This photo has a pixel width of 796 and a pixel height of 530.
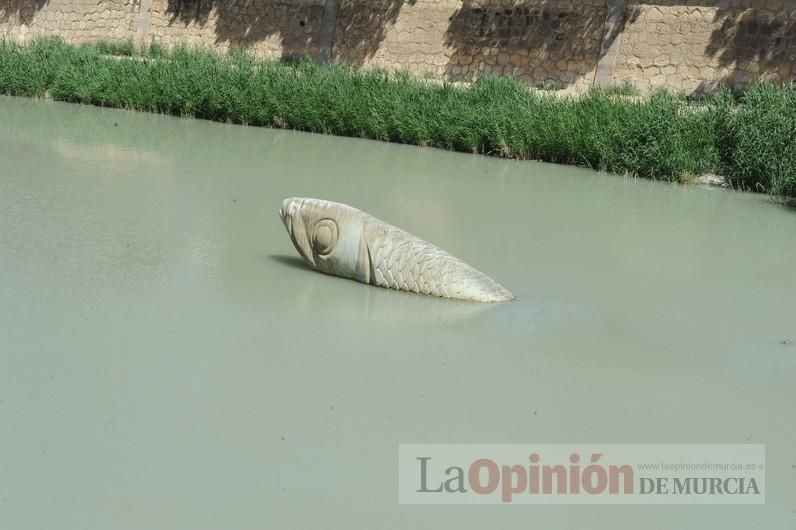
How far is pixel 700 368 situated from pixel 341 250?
2684 mm

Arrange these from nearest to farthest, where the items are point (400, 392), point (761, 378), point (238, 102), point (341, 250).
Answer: point (400, 392) → point (761, 378) → point (341, 250) → point (238, 102)

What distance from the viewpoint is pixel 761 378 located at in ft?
22.0

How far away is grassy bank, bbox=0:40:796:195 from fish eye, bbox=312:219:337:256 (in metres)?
5.99

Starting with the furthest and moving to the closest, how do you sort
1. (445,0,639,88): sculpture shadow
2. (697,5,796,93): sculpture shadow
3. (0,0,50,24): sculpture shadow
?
(0,0,50,24): sculpture shadow < (445,0,639,88): sculpture shadow < (697,5,796,93): sculpture shadow

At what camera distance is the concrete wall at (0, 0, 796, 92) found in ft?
59.0

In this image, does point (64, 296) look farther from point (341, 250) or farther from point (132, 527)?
point (132, 527)

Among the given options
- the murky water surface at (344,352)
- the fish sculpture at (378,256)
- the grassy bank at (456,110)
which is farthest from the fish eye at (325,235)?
the grassy bank at (456,110)

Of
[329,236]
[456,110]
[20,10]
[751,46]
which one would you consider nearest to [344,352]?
[329,236]

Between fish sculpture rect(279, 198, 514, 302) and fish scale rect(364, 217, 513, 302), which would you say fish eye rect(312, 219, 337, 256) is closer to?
fish sculpture rect(279, 198, 514, 302)

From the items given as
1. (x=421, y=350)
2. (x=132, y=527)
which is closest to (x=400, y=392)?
(x=421, y=350)

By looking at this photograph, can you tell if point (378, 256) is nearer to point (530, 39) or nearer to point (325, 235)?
point (325, 235)

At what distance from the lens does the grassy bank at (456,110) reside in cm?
1333

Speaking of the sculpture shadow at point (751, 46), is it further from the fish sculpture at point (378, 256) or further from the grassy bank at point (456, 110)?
the fish sculpture at point (378, 256)

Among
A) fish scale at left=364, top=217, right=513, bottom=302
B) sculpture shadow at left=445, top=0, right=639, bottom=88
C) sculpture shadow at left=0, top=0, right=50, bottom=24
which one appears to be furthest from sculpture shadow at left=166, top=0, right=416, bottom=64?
fish scale at left=364, top=217, right=513, bottom=302
